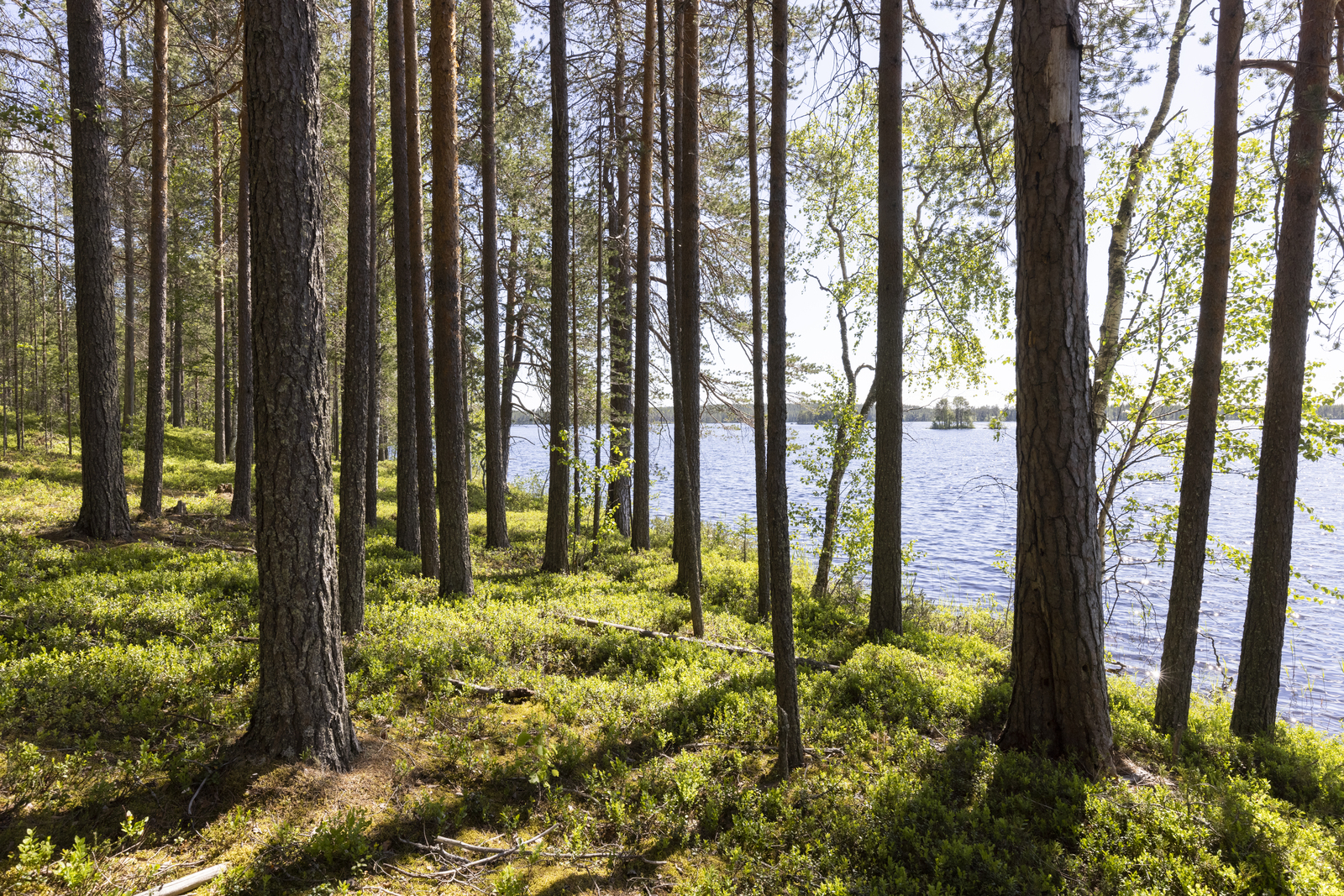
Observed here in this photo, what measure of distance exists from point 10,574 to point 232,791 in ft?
17.9

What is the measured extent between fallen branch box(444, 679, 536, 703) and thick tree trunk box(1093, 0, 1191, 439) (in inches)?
299

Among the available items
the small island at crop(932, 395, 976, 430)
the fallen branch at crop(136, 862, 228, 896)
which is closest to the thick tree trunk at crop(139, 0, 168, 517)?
the fallen branch at crop(136, 862, 228, 896)

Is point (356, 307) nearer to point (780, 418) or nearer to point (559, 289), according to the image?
point (559, 289)

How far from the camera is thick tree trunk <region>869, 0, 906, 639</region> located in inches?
292

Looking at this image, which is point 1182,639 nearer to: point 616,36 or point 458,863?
point 458,863

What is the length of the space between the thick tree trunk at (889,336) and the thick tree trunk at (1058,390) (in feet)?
9.84

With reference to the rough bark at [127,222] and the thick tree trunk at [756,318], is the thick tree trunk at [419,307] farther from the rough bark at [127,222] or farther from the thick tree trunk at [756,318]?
the rough bark at [127,222]

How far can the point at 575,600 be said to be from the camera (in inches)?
327

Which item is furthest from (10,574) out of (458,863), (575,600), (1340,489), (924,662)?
(1340,489)

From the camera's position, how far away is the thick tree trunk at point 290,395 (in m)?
3.84

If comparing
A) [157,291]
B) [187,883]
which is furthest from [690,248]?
[157,291]

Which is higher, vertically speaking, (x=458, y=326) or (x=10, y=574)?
(x=458, y=326)

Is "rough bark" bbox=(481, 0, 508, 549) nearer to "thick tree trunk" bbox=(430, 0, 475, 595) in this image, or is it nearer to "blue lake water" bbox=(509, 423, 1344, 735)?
"thick tree trunk" bbox=(430, 0, 475, 595)

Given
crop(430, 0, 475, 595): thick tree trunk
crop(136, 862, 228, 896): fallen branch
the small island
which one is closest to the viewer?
crop(136, 862, 228, 896): fallen branch
